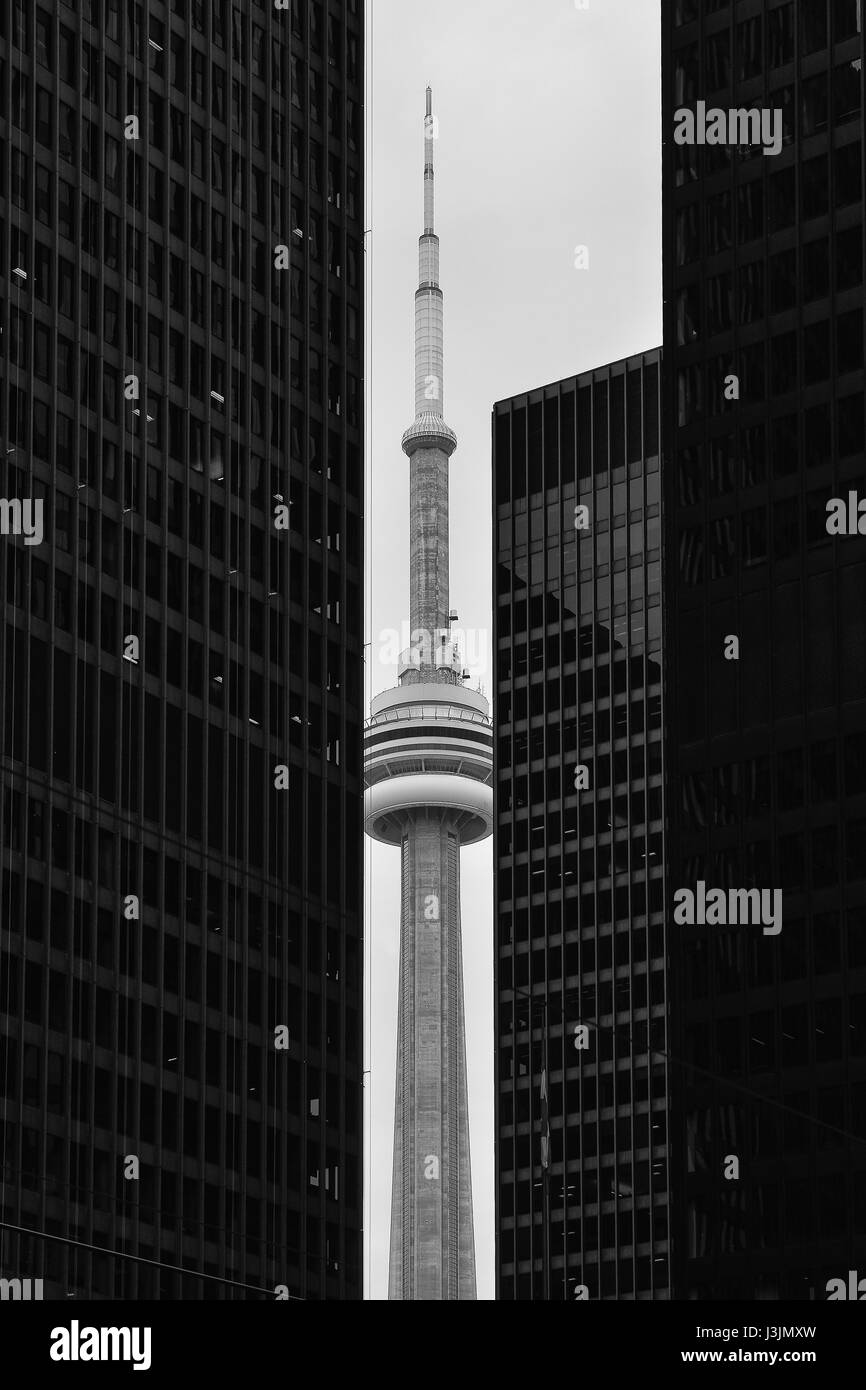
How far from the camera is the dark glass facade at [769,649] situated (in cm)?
10881

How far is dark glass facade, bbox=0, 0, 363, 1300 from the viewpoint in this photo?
125 meters

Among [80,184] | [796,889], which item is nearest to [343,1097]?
[796,889]

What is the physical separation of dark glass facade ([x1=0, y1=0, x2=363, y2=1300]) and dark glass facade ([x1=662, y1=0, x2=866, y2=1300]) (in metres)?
23.8

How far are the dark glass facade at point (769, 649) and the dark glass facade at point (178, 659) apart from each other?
2376cm

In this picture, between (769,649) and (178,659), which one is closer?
(769,649)

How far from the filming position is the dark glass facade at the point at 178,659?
125375 mm

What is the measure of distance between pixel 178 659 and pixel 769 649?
38260 mm

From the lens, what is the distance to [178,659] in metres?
138

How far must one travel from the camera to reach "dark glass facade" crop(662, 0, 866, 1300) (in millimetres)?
108812

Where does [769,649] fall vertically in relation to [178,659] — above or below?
below

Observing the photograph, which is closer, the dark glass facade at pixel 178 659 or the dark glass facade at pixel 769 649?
the dark glass facade at pixel 769 649

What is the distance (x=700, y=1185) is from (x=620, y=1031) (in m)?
83.4

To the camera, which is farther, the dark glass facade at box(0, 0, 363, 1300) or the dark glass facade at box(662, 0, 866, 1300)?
the dark glass facade at box(0, 0, 363, 1300)

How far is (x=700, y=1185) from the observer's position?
111m
